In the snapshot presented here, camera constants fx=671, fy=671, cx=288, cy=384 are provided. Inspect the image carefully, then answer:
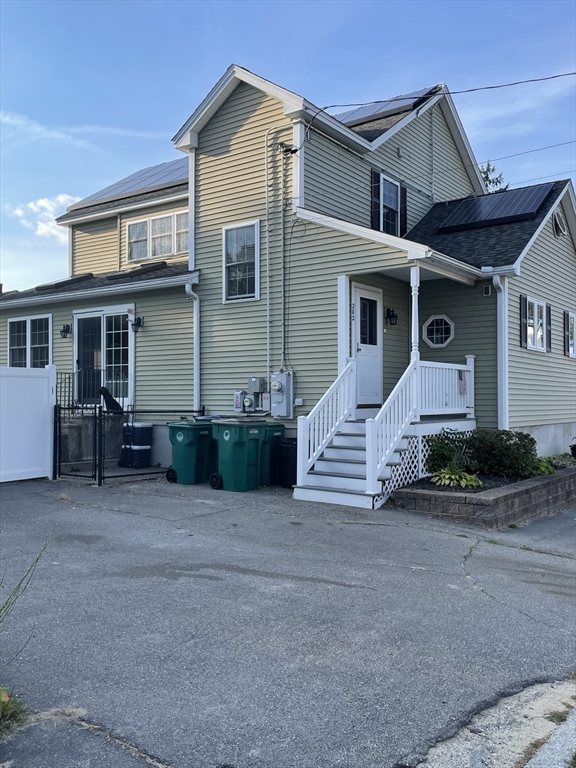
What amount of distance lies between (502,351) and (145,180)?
Answer: 11.0 m

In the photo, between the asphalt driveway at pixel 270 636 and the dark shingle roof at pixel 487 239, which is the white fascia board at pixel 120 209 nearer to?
the dark shingle roof at pixel 487 239

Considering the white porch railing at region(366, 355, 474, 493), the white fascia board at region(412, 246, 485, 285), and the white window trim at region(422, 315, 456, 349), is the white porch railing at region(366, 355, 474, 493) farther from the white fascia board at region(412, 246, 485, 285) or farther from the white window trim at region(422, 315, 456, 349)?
the white fascia board at region(412, 246, 485, 285)

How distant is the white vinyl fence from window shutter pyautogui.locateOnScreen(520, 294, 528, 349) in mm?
8756

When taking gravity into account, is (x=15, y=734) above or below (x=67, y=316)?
below

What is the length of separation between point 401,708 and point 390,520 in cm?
516

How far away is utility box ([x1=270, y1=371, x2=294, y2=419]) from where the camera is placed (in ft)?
39.0

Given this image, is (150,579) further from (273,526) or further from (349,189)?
(349,189)

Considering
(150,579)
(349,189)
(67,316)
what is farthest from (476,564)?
(67,316)

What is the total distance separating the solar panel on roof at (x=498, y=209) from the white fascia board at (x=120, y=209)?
6.06 meters

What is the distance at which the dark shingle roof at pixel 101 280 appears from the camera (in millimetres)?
14148

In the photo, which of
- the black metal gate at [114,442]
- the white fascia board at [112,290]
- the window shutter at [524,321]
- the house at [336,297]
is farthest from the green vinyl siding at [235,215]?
the window shutter at [524,321]

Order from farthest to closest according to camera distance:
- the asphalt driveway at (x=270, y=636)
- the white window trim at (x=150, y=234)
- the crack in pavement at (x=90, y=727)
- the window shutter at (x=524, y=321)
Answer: the white window trim at (x=150, y=234), the window shutter at (x=524, y=321), the asphalt driveway at (x=270, y=636), the crack in pavement at (x=90, y=727)

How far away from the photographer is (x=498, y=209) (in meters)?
14.1

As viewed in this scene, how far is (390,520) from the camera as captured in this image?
28.6ft
